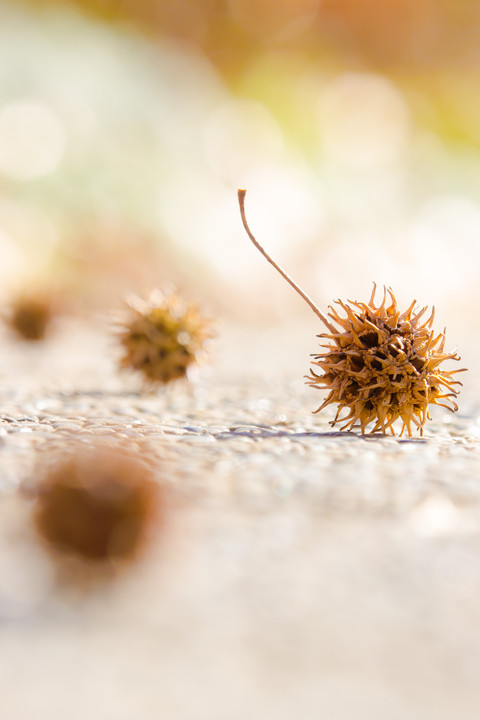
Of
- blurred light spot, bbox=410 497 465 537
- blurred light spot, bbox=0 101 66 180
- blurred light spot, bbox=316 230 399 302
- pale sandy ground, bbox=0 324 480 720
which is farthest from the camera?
blurred light spot, bbox=316 230 399 302

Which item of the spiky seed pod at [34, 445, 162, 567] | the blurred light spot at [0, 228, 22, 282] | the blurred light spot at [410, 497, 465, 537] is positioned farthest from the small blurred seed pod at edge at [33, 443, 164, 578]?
the blurred light spot at [0, 228, 22, 282]

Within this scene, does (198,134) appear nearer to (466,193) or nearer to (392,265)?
(392,265)

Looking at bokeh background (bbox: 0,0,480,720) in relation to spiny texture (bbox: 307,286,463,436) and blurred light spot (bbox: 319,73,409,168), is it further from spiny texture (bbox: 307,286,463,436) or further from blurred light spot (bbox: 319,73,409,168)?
blurred light spot (bbox: 319,73,409,168)

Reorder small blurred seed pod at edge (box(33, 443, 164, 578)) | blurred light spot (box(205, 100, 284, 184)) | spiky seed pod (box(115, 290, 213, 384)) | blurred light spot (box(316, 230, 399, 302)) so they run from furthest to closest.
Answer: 1. blurred light spot (box(205, 100, 284, 184))
2. blurred light spot (box(316, 230, 399, 302))
3. spiky seed pod (box(115, 290, 213, 384))
4. small blurred seed pod at edge (box(33, 443, 164, 578))

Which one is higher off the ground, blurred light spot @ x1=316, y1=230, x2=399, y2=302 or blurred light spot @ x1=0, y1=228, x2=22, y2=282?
blurred light spot @ x1=316, y1=230, x2=399, y2=302

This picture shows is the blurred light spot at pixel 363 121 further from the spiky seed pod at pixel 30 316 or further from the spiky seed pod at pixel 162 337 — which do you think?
the spiky seed pod at pixel 162 337

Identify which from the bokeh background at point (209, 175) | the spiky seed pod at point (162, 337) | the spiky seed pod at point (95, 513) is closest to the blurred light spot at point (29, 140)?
the bokeh background at point (209, 175)
